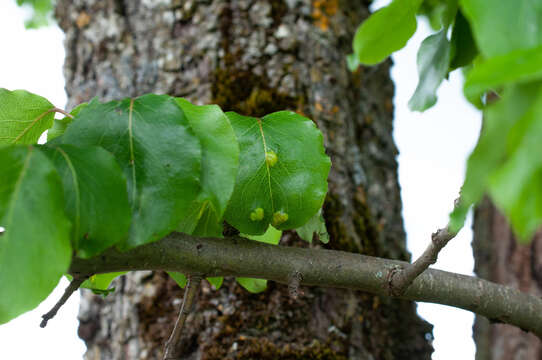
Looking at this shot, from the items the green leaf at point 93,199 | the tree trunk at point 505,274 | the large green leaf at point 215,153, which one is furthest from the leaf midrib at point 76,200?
the tree trunk at point 505,274

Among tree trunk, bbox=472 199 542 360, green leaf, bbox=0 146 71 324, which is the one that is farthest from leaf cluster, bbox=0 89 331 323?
tree trunk, bbox=472 199 542 360

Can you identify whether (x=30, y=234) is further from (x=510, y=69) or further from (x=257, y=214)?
(x=510, y=69)

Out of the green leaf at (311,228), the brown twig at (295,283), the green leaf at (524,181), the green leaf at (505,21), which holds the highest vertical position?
the green leaf at (505,21)

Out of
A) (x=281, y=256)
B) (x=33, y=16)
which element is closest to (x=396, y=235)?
(x=281, y=256)

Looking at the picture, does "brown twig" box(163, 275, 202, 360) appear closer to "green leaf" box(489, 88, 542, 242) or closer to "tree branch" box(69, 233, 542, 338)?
"tree branch" box(69, 233, 542, 338)

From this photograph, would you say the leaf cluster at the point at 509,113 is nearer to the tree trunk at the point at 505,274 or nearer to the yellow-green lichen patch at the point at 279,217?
the yellow-green lichen patch at the point at 279,217

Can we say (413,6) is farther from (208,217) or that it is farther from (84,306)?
(84,306)
